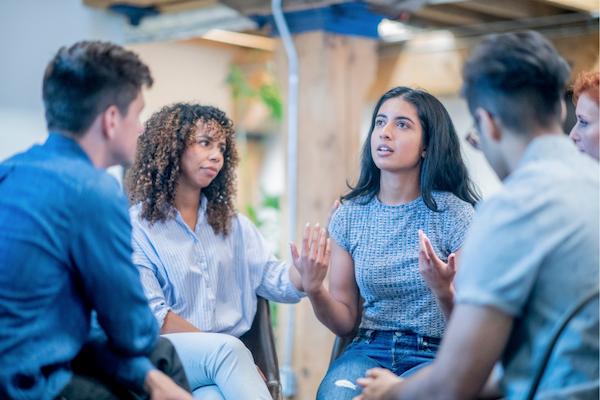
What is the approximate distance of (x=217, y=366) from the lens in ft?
5.06

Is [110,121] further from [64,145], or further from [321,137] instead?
[321,137]

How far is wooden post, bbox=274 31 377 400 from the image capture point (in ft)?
9.44

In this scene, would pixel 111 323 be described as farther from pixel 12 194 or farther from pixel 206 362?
pixel 206 362

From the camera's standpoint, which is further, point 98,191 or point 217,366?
point 217,366

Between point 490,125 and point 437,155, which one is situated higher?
point 490,125

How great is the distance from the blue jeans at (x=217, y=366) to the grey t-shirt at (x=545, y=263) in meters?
0.75

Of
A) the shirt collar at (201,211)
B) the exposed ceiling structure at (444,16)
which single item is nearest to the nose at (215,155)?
the shirt collar at (201,211)

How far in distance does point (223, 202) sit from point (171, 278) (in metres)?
0.34

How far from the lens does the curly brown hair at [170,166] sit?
185cm

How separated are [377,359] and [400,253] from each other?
31cm

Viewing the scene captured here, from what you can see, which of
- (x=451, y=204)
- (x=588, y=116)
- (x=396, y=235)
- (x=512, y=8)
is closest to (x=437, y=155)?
(x=451, y=204)

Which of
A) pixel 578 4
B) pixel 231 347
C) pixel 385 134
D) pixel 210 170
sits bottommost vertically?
pixel 231 347

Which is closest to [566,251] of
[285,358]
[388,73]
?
[285,358]

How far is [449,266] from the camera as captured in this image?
1445mm
